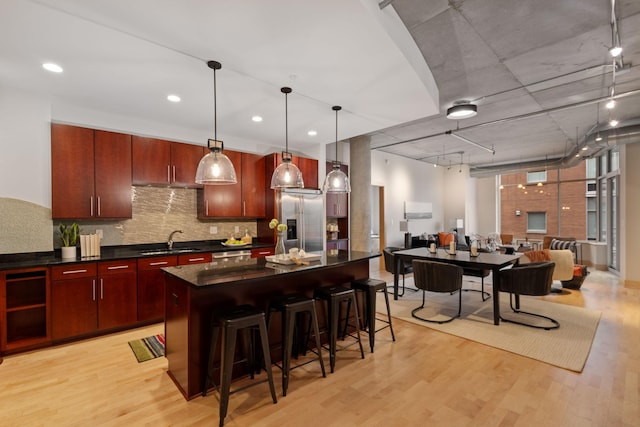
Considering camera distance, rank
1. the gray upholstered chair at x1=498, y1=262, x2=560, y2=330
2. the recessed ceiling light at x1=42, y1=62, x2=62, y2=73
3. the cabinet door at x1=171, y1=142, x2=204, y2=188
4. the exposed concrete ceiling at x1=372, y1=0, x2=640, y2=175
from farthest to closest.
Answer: the cabinet door at x1=171, y1=142, x2=204, y2=188
the gray upholstered chair at x1=498, y1=262, x2=560, y2=330
the recessed ceiling light at x1=42, y1=62, x2=62, y2=73
the exposed concrete ceiling at x1=372, y1=0, x2=640, y2=175

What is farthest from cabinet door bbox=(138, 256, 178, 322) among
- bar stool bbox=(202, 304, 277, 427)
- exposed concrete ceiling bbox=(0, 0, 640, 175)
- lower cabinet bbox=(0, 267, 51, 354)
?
exposed concrete ceiling bbox=(0, 0, 640, 175)

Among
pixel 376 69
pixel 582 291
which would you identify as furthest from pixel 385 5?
pixel 582 291

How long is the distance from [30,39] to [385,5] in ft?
9.07

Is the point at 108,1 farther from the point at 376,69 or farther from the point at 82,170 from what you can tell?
the point at 82,170

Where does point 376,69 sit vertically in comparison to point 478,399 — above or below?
above

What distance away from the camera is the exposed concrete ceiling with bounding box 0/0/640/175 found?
6.97ft

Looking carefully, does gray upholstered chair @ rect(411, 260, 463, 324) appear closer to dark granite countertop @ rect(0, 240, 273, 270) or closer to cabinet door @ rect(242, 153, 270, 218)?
dark granite countertop @ rect(0, 240, 273, 270)

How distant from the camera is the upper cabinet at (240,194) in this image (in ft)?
16.1

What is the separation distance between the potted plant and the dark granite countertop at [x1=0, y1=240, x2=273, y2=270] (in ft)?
0.27

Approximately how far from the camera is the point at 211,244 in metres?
5.14

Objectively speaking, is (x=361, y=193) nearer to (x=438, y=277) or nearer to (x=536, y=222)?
(x=438, y=277)

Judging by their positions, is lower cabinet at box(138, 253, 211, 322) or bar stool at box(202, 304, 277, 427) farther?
lower cabinet at box(138, 253, 211, 322)

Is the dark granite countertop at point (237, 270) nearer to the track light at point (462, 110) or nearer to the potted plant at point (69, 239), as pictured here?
the potted plant at point (69, 239)

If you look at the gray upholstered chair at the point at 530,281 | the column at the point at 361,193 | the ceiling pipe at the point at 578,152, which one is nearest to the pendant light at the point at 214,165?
the gray upholstered chair at the point at 530,281
